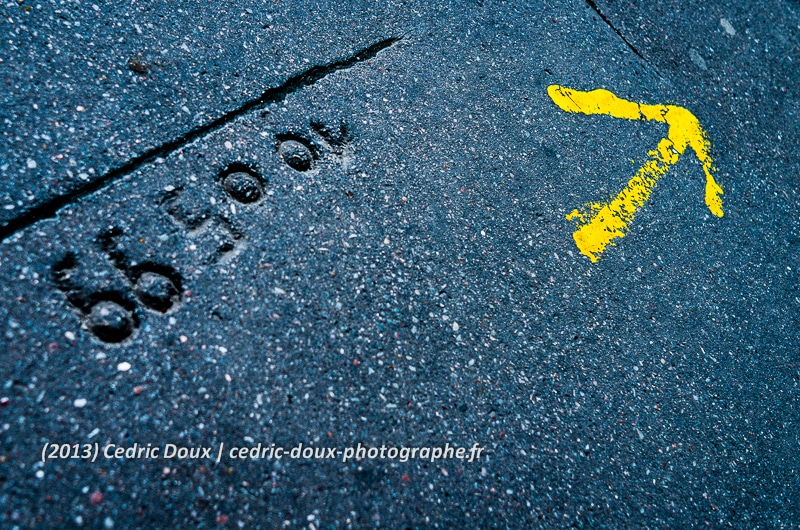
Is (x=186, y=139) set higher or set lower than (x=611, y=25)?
lower

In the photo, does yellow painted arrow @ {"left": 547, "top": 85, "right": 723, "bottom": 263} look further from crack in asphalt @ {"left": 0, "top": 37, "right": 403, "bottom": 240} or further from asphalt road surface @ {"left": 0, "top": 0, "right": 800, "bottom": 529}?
crack in asphalt @ {"left": 0, "top": 37, "right": 403, "bottom": 240}

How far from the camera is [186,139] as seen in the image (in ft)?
5.86

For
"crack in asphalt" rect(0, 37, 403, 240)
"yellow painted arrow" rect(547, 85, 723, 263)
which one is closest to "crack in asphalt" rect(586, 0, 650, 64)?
"yellow painted arrow" rect(547, 85, 723, 263)

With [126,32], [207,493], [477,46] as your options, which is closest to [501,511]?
[207,493]

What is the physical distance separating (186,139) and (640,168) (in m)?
1.72

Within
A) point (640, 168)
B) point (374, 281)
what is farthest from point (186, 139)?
point (640, 168)

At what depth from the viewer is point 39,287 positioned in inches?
58.6

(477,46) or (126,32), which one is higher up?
(477,46)

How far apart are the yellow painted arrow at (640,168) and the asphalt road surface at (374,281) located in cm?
1

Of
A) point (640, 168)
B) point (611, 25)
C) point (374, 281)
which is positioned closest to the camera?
point (374, 281)

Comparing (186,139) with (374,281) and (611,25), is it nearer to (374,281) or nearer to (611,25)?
(374,281)

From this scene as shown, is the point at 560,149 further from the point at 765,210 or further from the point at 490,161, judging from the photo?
the point at 765,210

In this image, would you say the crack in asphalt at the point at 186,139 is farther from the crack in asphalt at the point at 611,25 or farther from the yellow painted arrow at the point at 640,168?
the crack in asphalt at the point at 611,25

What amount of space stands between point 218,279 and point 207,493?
567 millimetres
